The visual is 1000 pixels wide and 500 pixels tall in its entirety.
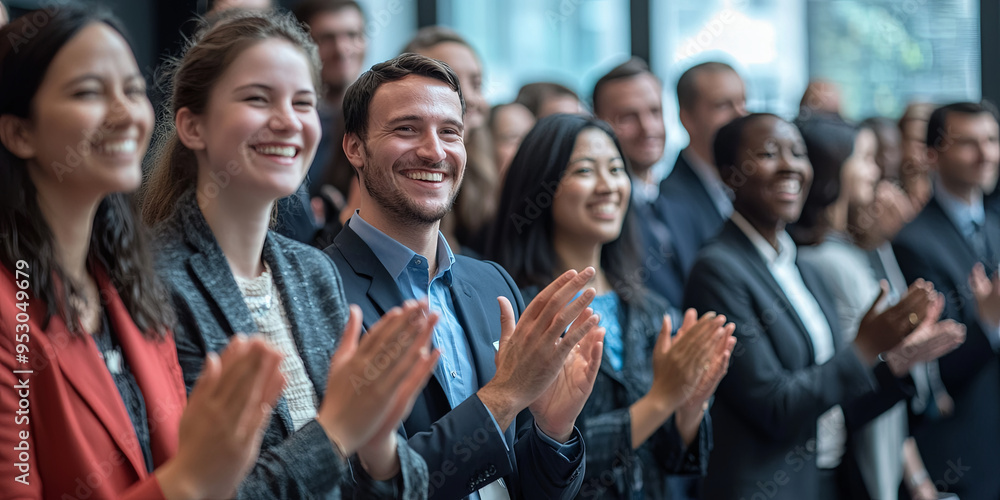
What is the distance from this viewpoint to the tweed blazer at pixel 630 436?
2158mm

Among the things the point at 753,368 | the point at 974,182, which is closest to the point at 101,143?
the point at 753,368

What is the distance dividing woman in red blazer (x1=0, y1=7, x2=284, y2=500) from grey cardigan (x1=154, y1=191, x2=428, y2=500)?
0.29 ft

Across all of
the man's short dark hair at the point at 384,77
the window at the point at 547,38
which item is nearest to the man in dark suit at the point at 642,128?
the man's short dark hair at the point at 384,77

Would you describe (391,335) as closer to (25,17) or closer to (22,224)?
(22,224)

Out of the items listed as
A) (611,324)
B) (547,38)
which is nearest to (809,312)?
(611,324)

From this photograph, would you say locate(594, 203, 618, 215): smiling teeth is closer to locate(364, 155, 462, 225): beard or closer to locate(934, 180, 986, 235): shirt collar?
locate(364, 155, 462, 225): beard

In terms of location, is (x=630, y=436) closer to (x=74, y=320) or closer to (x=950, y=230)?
(x=74, y=320)

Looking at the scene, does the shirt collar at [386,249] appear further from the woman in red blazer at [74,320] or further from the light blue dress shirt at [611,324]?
the light blue dress shirt at [611,324]

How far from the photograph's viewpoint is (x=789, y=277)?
275 cm

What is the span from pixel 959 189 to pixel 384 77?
2895mm

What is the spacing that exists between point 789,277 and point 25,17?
A: 214 cm

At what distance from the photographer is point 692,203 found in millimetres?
3504

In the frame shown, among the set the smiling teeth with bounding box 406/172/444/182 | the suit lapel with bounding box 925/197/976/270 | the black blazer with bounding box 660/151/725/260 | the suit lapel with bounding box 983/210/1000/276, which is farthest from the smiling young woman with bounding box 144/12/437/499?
the suit lapel with bounding box 983/210/1000/276

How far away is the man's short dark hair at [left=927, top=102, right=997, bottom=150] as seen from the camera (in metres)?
3.97
